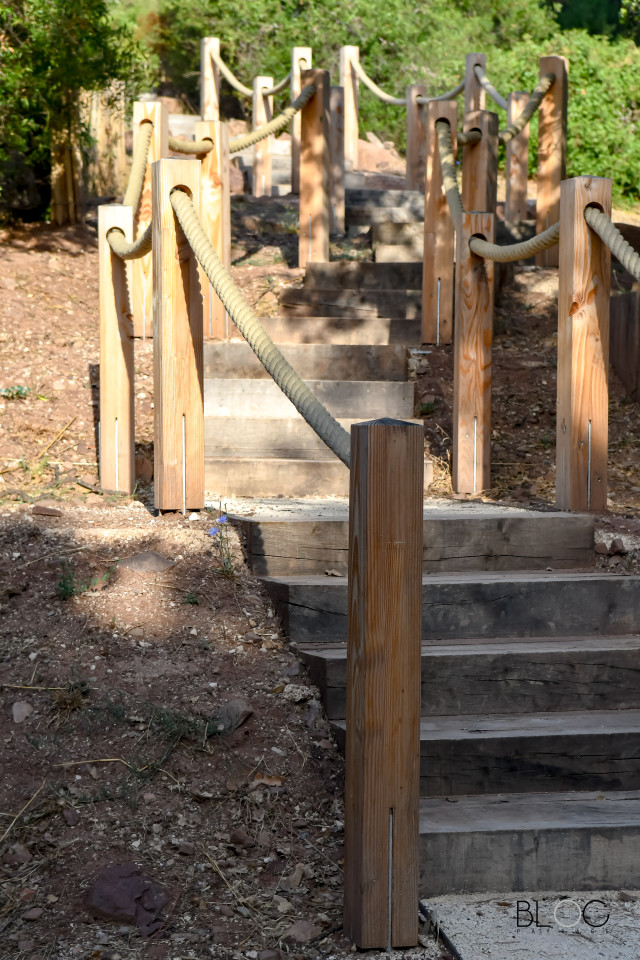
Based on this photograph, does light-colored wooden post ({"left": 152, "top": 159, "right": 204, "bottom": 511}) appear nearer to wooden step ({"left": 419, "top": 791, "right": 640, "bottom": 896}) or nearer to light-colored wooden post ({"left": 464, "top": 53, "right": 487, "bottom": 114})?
wooden step ({"left": 419, "top": 791, "right": 640, "bottom": 896})

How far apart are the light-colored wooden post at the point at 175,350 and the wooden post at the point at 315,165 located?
11.4 feet

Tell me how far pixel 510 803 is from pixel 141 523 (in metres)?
1.70

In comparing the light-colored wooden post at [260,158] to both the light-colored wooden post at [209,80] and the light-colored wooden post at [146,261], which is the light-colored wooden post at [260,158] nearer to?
the light-colored wooden post at [209,80]

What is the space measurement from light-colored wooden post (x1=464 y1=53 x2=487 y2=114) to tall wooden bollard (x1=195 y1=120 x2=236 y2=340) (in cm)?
397

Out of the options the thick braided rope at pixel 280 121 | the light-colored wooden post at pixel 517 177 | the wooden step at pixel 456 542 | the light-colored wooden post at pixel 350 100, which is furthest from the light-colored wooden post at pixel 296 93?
the wooden step at pixel 456 542

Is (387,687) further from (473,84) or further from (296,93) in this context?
(296,93)

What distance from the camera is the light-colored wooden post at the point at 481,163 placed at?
20.5 feet

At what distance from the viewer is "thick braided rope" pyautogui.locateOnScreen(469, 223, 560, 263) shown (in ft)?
13.6

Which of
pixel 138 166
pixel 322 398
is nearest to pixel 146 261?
pixel 138 166

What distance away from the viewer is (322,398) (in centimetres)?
550

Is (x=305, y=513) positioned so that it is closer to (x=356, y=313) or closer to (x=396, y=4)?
(x=356, y=313)

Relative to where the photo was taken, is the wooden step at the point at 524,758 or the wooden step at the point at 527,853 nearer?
the wooden step at the point at 527,853

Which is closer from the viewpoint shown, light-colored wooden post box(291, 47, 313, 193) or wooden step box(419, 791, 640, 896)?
wooden step box(419, 791, 640, 896)

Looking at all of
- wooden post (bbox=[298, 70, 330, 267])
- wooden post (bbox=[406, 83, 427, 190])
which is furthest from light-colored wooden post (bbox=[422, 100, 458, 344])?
wooden post (bbox=[406, 83, 427, 190])
